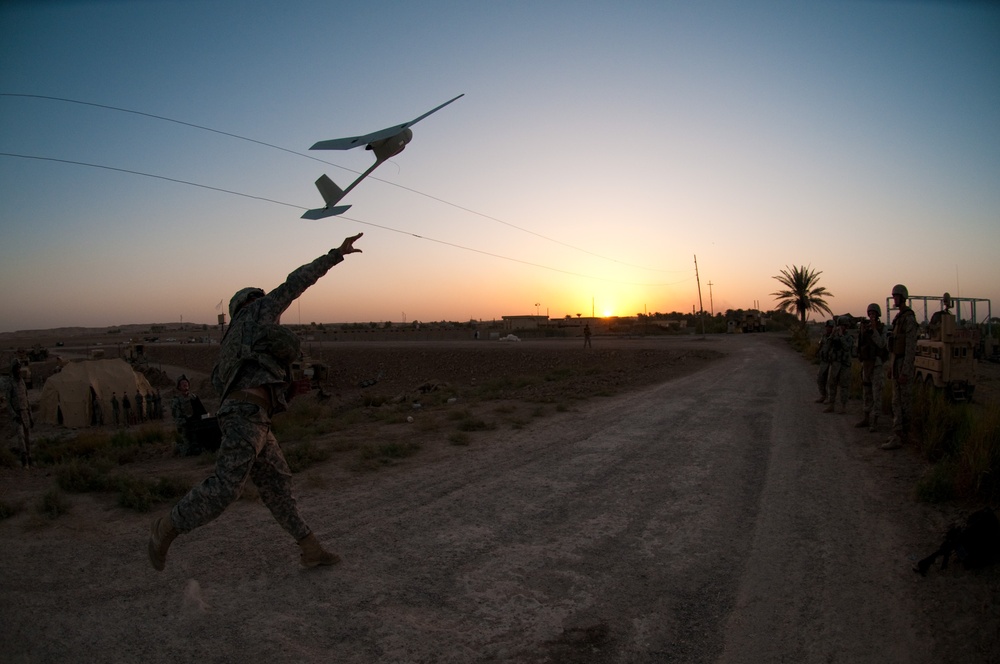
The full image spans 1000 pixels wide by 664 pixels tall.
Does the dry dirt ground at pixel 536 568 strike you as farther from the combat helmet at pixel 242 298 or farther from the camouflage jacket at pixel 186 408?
the camouflage jacket at pixel 186 408

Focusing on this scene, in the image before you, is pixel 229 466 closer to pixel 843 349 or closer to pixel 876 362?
pixel 876 362

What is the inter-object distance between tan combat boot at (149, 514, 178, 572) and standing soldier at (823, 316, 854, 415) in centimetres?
1141

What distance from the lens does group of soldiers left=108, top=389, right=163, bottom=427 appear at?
1970cm

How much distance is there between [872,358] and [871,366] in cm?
16

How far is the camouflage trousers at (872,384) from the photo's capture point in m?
9.20

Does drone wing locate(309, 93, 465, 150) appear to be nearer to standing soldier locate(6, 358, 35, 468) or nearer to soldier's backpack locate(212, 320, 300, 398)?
soldier's backpack locate(212, 320, 300, 398)

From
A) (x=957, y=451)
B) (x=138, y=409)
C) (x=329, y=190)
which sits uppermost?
(x=329, y=190)

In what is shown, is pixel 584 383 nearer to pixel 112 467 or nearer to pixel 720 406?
pixel 720 406

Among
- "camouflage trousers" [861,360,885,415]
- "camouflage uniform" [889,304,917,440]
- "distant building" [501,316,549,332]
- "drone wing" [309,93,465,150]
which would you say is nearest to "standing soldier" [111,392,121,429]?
"drone wing" [309,93,465,150]

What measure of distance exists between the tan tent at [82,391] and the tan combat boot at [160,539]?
1954 cm

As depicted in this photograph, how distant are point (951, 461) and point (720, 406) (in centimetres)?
592

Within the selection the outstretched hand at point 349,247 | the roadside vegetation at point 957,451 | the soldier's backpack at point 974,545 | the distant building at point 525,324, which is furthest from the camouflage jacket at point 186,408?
the distant building at point 525,324

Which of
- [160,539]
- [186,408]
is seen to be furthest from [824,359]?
[186,408]

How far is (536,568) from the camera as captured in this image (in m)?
4.27
